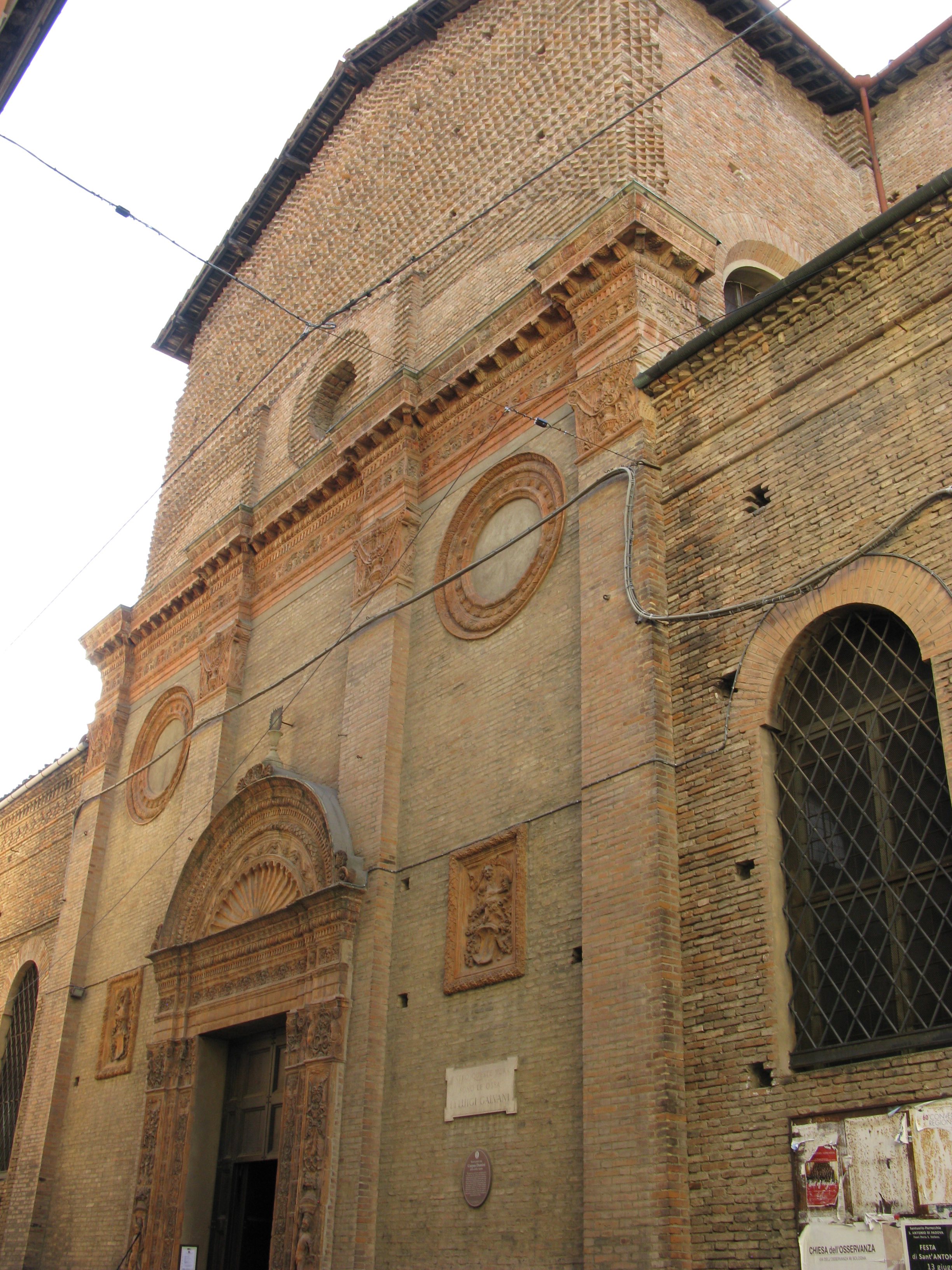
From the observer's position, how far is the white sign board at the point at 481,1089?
1018 cm

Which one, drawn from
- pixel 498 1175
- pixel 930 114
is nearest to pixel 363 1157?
pixel 498 1175

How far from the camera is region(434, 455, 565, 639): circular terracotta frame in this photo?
12289 mm

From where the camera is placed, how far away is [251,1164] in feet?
44.3

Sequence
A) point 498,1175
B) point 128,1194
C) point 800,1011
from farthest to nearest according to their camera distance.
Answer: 1. point 128,1194
2. point 498,1175
3. point 800,1011

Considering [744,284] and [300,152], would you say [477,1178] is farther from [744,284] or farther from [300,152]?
[300,152]

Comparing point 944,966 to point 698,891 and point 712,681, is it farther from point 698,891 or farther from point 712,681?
point 712,681

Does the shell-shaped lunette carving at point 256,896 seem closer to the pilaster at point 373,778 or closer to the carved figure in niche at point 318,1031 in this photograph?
the pilaster at point 373,778

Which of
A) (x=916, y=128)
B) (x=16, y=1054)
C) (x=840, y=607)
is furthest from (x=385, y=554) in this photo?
(x=16, y=1054)

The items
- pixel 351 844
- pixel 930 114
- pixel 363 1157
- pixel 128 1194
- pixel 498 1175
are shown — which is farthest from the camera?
pixel 930 114

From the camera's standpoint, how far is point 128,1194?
14391 mm

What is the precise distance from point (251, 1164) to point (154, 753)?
271 inches

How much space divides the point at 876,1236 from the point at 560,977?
329cm

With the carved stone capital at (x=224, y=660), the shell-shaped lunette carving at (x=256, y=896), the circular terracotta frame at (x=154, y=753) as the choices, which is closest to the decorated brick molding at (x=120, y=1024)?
the shell-shaped lunette carving at (x=256, y=896)

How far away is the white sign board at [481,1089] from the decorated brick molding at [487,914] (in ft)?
2.29
